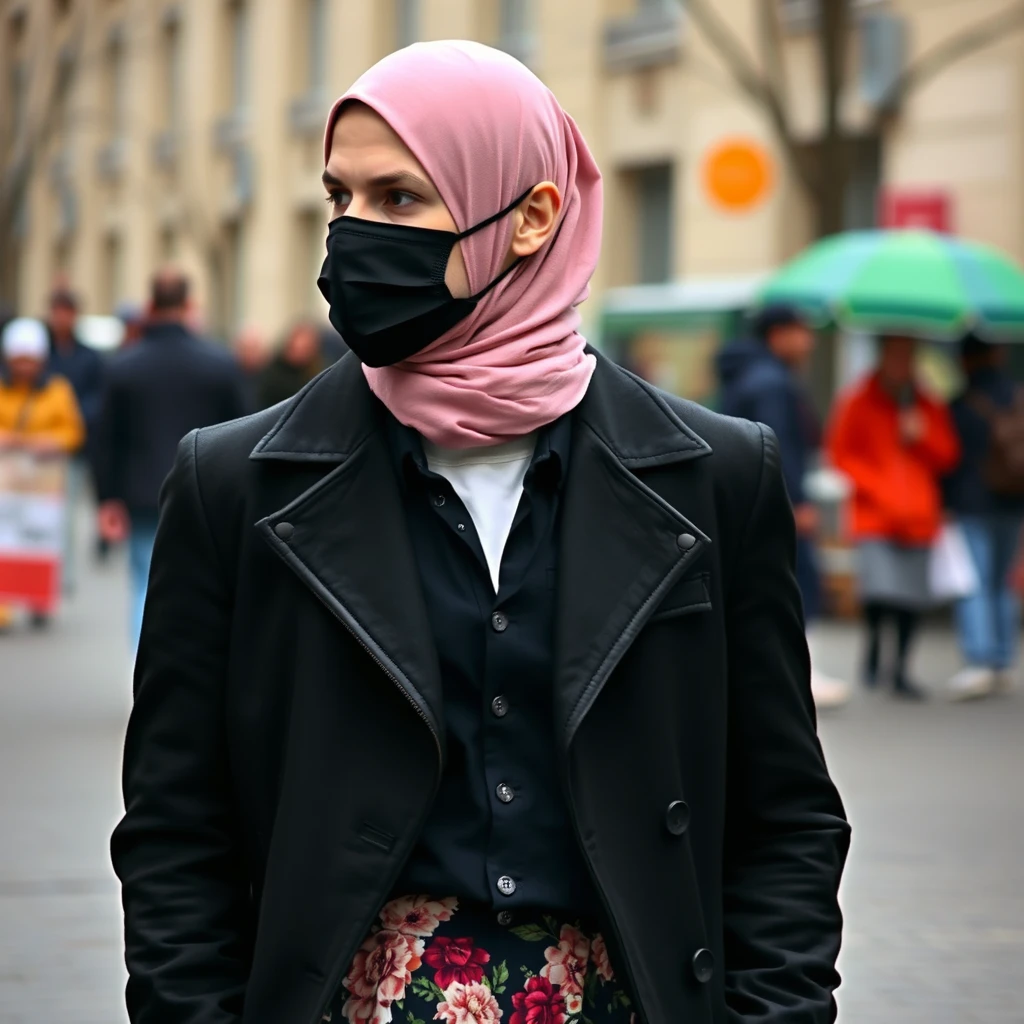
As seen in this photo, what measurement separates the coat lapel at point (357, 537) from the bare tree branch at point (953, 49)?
53.0 ft

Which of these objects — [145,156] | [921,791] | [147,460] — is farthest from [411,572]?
[145,156]

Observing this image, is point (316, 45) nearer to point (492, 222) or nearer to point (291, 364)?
point (291, 364)

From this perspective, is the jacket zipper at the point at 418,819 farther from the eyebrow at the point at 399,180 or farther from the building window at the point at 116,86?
the building window at the point at 116,86

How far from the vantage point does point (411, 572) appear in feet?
7.84

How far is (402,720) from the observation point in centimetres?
236

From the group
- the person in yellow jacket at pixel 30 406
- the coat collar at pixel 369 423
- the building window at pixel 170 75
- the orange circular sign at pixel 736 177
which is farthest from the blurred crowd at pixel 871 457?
the building window at pixel 170 75

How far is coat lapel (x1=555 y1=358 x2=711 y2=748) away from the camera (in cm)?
236

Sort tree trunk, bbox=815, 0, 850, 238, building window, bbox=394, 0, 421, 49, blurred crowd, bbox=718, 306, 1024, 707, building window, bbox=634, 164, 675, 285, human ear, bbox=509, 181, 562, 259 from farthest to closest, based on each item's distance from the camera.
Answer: building window, bbox=394, 0, 421, 49
building window, bbox=634, 164, 675, 285
tree trunk, bbox=815, 0, 850, 238
blurred crowd, bbox=718, 306, 1024, 707
human ear, bbox=509, 181, 562, 259

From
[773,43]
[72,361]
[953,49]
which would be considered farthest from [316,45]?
[72,361]

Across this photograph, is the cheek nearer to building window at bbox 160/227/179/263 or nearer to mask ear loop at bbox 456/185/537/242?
mask ear loop at bbox 456/185/537/242

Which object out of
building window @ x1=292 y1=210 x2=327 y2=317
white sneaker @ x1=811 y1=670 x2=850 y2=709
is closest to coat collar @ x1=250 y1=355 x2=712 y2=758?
white sneaker @ x1=811 y1=670 x2=850 y2=709

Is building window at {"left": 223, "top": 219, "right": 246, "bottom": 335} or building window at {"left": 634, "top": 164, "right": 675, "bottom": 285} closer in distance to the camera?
building window at {"left": 634, "top": 164, "right": 675, "bottom": 285}

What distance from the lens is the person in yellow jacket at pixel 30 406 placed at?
46.2 ft

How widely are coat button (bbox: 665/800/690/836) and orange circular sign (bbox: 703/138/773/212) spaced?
14.5 metres
